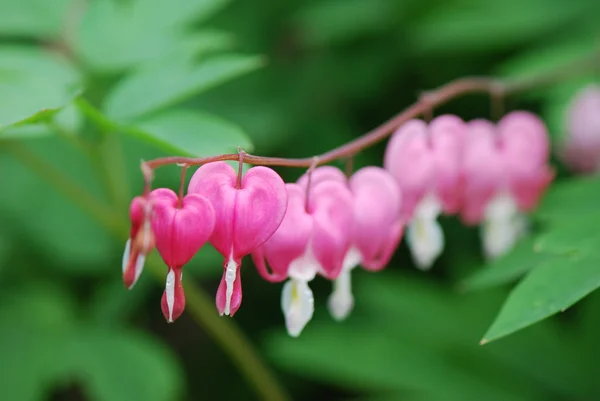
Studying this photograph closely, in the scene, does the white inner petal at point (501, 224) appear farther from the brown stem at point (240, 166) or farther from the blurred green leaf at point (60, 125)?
the blurred green leaf at point (60, 125)

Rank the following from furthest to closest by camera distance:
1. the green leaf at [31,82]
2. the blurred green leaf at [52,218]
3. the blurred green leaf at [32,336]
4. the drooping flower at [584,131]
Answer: the blurred green leaf at [52,218] < the blurred green leaf at [32,336] < the drooping flower at [584,131] < the green leaf at [31,82]

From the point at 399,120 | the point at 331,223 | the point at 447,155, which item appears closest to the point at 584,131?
the point at 447,155

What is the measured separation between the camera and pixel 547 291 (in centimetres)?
124

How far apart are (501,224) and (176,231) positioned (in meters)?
0.95

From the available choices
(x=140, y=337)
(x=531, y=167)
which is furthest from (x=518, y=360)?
(x=140, y=337)

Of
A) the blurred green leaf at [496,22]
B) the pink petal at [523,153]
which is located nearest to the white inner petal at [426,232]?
the pink petal at [523,153]

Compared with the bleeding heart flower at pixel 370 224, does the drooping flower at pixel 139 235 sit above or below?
above

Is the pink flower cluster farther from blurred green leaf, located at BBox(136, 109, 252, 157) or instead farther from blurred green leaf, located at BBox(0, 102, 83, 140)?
blurred green leaf, located at BBox(0, 102, 83, 140)

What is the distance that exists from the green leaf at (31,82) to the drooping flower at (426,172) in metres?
0.70

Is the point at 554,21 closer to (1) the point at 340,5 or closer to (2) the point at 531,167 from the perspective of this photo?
(1) the point at 340,5

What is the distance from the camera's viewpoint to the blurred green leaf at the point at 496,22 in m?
2.64

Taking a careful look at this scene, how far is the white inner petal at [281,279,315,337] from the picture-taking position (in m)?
1.33

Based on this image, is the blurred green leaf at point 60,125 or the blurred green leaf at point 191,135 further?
the blurred green leaf at point 60,125

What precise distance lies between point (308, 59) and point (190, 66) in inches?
62.8
